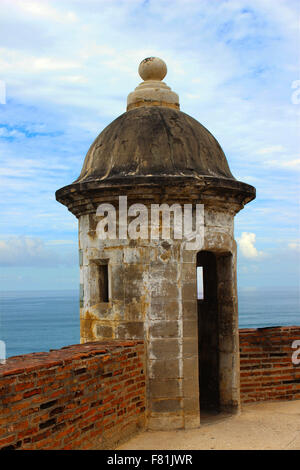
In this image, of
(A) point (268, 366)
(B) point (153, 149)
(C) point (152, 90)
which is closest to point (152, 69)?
(C) point (152, 90)

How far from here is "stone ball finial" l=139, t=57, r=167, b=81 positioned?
7.16 metres

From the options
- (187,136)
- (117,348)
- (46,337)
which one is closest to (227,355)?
(117,348)

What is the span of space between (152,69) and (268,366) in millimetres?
4504

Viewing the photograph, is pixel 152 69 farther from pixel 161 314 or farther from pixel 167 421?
pixel 167 421

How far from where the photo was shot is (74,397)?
15.2 feet

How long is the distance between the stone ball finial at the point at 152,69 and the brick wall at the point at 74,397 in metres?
3.62

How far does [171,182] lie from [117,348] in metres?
1.91

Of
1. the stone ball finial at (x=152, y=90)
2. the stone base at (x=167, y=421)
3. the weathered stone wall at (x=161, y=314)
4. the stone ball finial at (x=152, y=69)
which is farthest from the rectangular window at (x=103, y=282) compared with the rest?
the stone ball finial at (x=152, y=69)

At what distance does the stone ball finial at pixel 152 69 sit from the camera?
716 cm

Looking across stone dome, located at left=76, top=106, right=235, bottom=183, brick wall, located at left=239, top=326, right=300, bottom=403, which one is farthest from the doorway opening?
stone dome, located at left=76, top=106, right=235, bottom=183

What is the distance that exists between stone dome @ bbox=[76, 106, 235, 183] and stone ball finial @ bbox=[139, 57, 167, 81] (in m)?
0.64

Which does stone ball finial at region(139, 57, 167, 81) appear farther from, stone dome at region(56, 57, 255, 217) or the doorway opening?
the doorway opening

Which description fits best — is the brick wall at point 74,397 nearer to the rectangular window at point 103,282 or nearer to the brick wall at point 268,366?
the rectangular window at point 103,282
